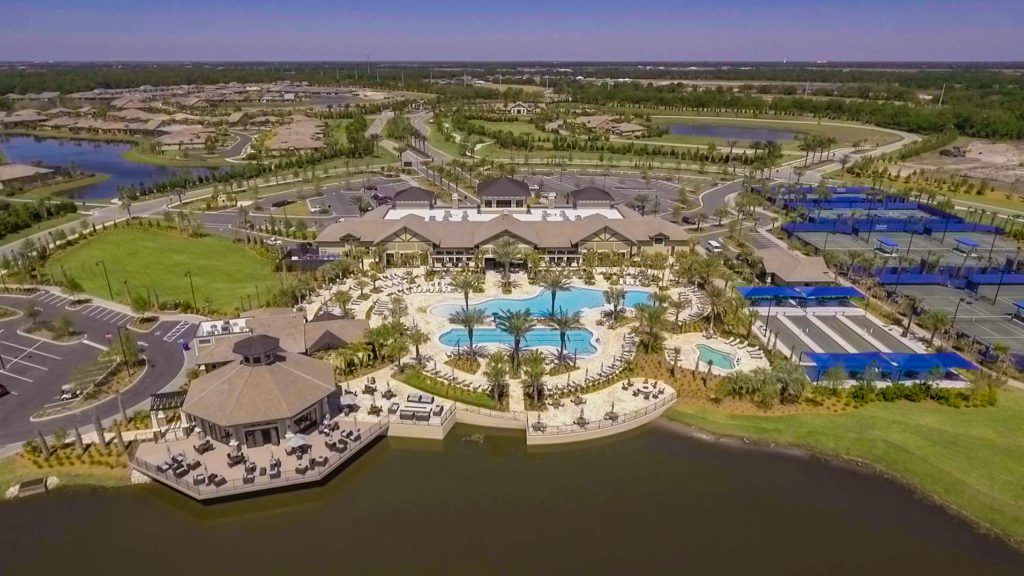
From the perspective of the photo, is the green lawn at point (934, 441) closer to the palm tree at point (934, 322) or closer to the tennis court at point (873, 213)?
the palm tree at point (934, 322)

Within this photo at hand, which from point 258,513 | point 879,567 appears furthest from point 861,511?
point 258,513

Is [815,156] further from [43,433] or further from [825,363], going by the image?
[43,433]

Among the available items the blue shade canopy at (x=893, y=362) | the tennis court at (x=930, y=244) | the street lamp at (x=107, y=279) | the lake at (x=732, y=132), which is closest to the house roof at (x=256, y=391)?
the street lamp at (x=107, y=279)

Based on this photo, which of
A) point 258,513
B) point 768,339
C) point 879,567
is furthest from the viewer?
point 768,339

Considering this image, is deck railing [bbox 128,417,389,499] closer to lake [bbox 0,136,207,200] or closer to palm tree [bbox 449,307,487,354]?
palm tree [bbox 449,307,487,354]

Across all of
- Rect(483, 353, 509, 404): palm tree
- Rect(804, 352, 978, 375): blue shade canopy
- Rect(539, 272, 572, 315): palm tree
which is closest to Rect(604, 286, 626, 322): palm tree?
Rect(539, 272, 572, 315): palm tree
